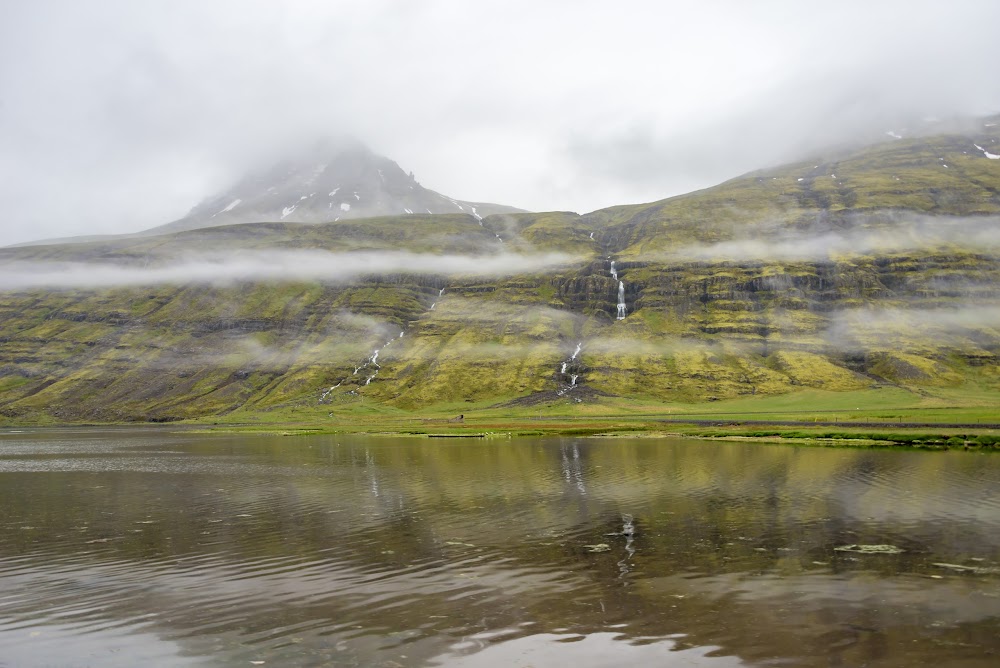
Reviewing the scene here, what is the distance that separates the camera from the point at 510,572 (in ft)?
82.5

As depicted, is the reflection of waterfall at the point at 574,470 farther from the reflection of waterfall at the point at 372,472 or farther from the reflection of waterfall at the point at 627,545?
the reflection of waterfall at the point at 372,472

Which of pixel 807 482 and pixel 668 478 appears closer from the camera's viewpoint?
pixel 807 482

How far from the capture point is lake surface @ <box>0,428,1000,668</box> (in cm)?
1703

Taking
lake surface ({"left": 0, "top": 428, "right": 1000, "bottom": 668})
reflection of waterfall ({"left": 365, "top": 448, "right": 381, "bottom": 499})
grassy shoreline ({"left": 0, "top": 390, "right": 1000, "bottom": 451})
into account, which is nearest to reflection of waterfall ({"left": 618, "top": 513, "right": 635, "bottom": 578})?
lake surface ({"left": 0, "top": 428, "right": 1000, "bottom": 668})

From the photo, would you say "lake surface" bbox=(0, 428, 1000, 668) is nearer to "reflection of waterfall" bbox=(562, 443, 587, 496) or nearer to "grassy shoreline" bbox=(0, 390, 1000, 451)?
"reflection of waterfall" bbox=(562, 443, 587, 496)

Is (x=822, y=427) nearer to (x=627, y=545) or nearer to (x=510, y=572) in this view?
(x=627, y=545)

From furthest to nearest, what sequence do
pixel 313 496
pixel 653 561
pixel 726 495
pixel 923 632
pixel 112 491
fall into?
pixel 112 491, pixel 313 496, pixel 726 495, pixel 653 561, pixel 923 632

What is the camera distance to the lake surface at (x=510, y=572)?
671 inches

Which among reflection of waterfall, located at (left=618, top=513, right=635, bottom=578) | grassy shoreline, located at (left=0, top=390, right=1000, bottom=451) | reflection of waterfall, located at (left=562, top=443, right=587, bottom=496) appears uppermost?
reflection of waterfall, located at (left=618, top=513, right=635, bottom=578)

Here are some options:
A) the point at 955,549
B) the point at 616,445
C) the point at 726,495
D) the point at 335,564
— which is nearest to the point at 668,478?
the point at 726,495

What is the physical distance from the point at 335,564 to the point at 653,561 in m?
13.1

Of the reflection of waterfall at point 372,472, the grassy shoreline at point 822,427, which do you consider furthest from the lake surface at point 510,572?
the grassy shoreline at point 822,427

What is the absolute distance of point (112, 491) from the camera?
51531 mm

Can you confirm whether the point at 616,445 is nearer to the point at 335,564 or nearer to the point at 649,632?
the point at 335,564
